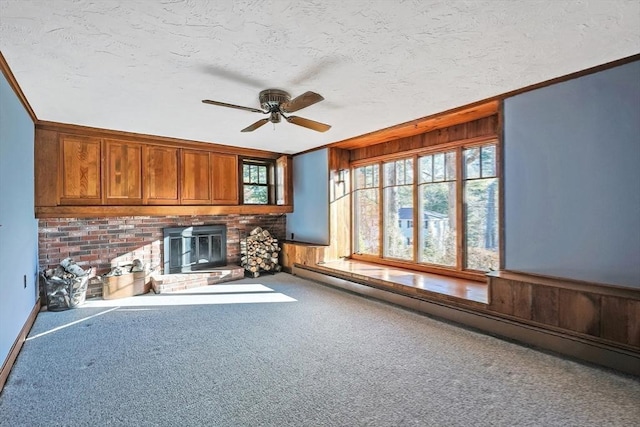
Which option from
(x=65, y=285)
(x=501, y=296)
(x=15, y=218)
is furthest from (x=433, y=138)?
(x=65, y=285)

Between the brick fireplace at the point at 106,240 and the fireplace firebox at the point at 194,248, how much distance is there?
91mm

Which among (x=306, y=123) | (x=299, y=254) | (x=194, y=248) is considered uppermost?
(x=306, y=123)

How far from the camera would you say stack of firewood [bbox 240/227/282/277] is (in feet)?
19.5

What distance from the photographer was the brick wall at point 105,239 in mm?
4348

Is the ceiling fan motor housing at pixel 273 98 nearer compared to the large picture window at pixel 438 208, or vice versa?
the ceiling fan motor housing at pixel 273 98

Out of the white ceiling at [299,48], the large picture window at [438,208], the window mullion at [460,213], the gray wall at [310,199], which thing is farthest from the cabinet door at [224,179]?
the window mullion at [460,213]

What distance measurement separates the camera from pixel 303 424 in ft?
6.14

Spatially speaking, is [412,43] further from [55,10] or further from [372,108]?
[55,10]

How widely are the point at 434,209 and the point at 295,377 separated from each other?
3.04 metres

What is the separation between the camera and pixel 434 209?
4492mm

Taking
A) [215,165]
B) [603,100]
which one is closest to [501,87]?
[603,100]

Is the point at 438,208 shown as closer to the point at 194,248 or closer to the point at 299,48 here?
the point at 299,48

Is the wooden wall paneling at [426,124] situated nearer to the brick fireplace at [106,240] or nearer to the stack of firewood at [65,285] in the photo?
the brick fireplace at [106,240]

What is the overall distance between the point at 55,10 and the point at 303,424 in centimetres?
274
